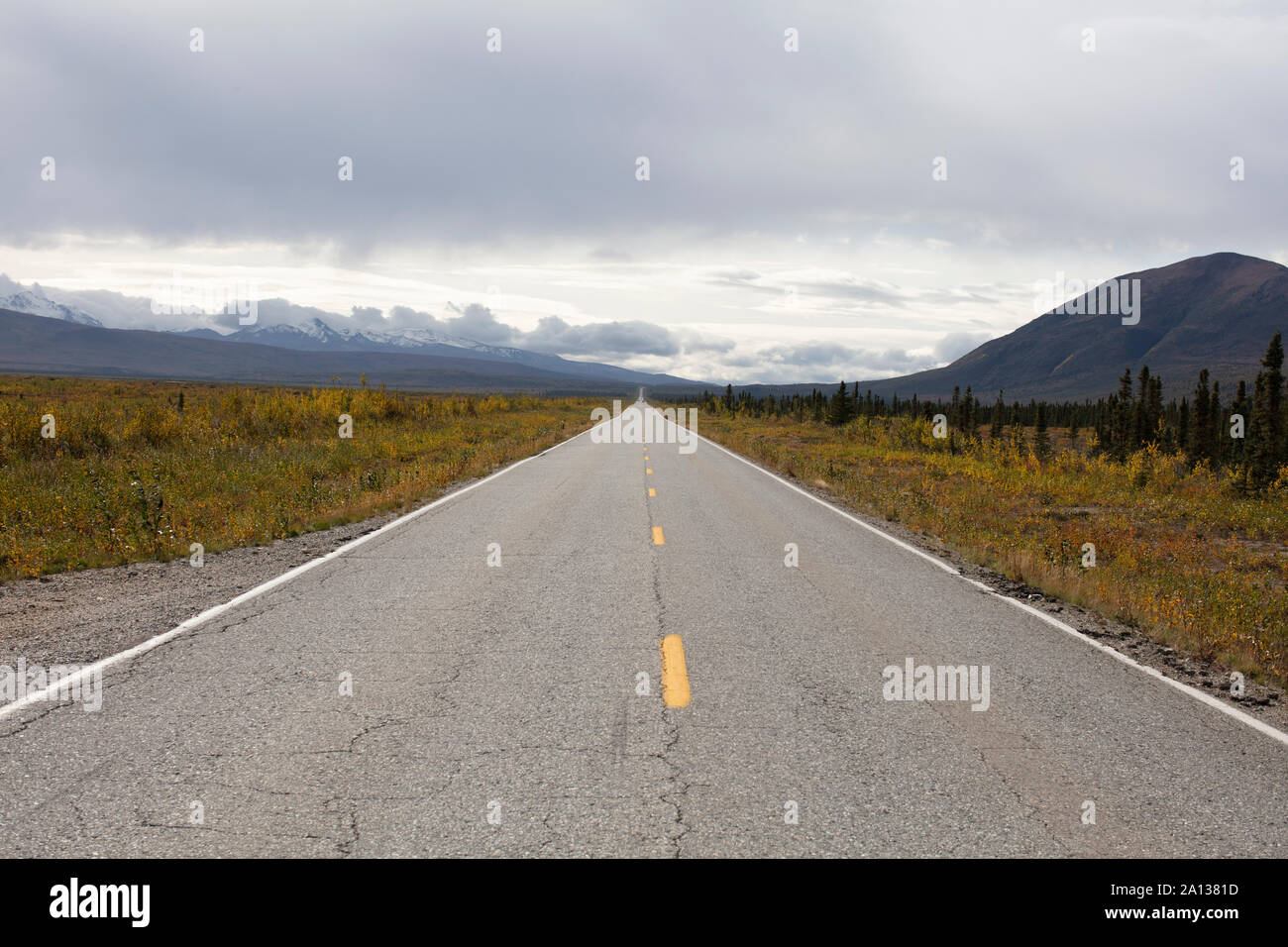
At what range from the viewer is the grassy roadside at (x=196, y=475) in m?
10.2

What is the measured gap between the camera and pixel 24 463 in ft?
49.9

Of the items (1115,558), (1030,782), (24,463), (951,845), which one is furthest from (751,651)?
(24,463)

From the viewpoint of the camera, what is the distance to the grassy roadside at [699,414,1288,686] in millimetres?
7570

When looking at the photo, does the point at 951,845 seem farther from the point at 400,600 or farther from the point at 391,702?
the point at 400,600

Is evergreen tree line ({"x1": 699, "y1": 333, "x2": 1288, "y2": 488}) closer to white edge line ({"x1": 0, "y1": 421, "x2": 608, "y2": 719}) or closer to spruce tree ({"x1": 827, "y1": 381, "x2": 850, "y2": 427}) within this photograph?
spruce tree ({"x1": 827, "y1": 381, "x2": 850, "y2": 427})

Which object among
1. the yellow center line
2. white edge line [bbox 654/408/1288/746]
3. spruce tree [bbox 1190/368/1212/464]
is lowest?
white edge line [bbox 654/408/1288/746]

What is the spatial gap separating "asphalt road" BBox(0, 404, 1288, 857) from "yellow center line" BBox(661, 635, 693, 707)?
44mm

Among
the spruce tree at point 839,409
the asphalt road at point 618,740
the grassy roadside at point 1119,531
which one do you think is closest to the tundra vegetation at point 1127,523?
the grassy roadside at point 1119,531

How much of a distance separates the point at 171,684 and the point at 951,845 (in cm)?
486

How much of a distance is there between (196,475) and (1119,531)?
1783cm

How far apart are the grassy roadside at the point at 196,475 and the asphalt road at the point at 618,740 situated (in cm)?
375

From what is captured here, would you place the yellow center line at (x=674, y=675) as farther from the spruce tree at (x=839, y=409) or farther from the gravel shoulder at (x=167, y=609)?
the spruce tree at (x=839, y=409)

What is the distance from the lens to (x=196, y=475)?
1542 cm

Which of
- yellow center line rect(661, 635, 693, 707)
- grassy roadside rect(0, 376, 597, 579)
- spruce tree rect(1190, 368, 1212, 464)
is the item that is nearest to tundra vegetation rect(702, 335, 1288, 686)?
yellow center line rect(661, 635, 693, 707)
